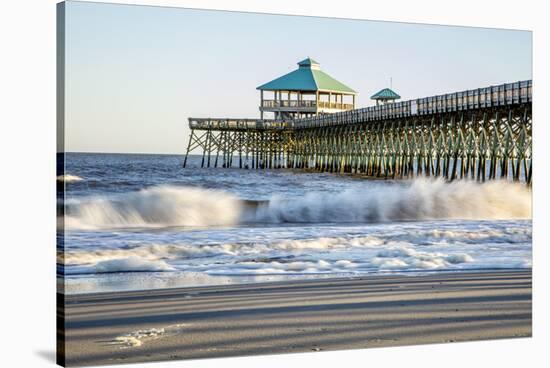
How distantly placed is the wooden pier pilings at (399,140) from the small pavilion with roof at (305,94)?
25cm

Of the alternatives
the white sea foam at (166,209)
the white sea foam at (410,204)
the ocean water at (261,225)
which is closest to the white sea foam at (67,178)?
the ocean water at (261,225)

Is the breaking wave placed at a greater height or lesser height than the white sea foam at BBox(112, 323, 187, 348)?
greater

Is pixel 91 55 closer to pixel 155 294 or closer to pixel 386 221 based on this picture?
pixel 155 294

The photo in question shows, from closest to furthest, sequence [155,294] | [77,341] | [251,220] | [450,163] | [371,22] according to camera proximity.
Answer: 1. [77,341]
2. [155,294]
3. [251,220]
4. [371,22]
5. [450,163]

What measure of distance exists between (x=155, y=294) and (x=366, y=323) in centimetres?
234

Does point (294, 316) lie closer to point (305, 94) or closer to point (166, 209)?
point (166, 209)

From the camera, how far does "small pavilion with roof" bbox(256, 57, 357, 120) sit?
11305 mm

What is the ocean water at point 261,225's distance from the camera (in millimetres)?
9836

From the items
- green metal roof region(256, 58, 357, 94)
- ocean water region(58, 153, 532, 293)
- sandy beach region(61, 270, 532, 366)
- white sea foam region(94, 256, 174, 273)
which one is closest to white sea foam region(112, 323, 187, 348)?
sandy beach region(61, 270, 532, 366)

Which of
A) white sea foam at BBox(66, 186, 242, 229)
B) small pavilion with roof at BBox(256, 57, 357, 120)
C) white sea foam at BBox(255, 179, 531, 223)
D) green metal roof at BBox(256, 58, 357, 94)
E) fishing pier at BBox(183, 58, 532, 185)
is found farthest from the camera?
fishing pier at BBox(183, 58, 532, 185)

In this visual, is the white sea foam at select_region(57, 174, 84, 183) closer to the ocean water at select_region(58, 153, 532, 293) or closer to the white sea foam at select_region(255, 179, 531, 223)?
the ocean water at select_region(58, 153, 532, 293)

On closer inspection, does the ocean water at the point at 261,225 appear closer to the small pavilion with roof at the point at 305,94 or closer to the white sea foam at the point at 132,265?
the white sea foam at the point at 132,265

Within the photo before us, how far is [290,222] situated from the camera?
10.8 meters

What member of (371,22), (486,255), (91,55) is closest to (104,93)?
(91,55)
